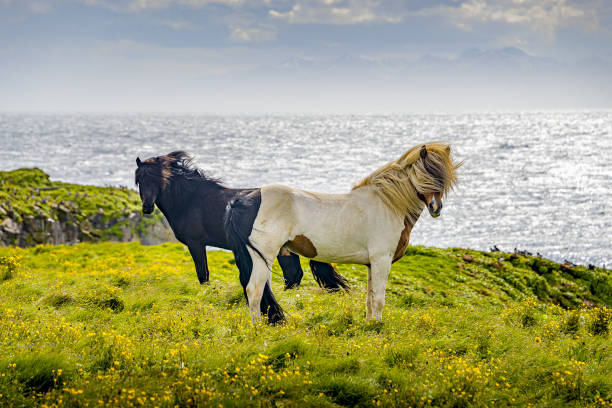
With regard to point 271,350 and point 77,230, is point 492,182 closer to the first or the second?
point 77,230

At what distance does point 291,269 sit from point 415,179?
451cm

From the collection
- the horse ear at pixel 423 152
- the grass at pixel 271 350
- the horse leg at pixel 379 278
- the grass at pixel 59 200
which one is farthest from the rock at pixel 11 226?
the horse ear at pixel 423 152

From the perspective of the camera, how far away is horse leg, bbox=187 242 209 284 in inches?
415

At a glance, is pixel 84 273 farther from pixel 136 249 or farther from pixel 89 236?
pixel 89 236

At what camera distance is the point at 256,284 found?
789cm

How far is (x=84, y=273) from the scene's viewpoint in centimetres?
1405

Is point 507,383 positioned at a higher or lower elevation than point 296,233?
lower

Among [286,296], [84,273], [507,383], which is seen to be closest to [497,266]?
[286,296]

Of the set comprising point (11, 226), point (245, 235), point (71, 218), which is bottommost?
point (71, 218)

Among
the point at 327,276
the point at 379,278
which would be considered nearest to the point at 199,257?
the point at 327,276

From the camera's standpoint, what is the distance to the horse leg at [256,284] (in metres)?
7.89

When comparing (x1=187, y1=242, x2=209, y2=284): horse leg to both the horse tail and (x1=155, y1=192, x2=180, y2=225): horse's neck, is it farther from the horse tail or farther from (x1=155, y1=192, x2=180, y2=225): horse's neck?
the horse tail

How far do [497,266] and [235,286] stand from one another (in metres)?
11.4

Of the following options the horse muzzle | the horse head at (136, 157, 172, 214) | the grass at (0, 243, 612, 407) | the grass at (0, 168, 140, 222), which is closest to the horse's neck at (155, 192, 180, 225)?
the horse head at (136, 157, 172, 214)
